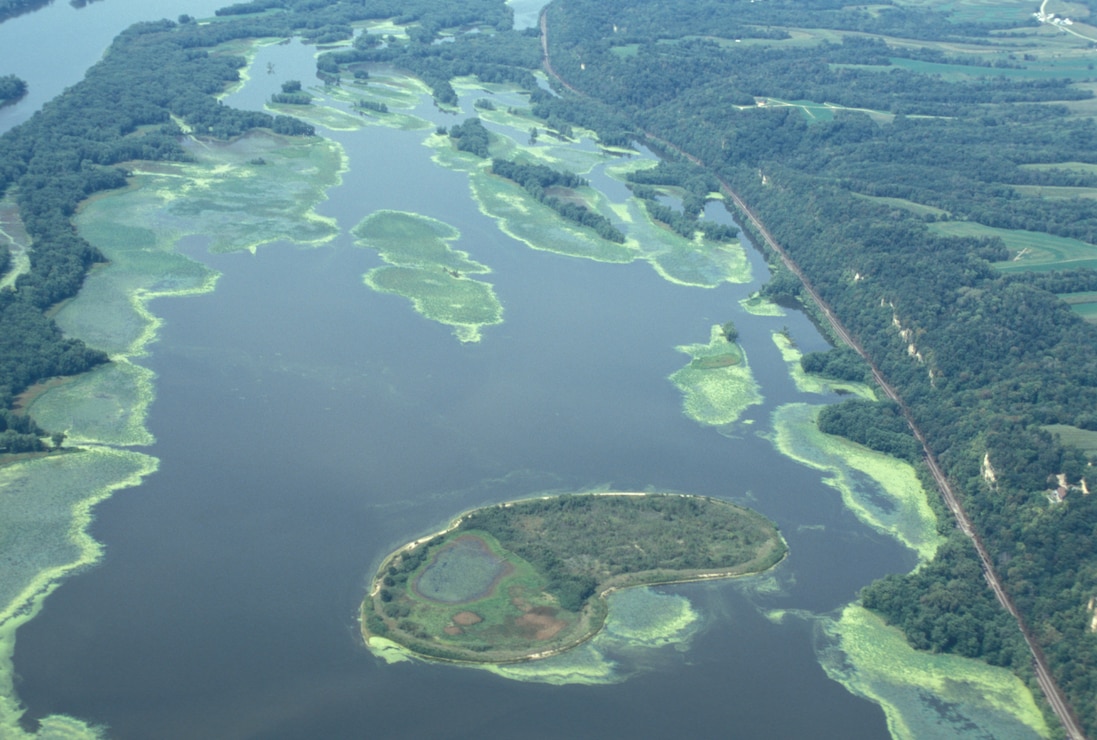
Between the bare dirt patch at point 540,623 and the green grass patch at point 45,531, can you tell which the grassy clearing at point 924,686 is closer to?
the bare dirt patch at point 540,623

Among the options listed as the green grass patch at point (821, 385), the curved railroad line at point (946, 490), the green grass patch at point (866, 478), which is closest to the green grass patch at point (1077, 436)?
the curved railroad line at point (946, 490)

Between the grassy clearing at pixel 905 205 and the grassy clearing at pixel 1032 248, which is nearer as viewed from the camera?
the grassy clearing at pixel 1032 248

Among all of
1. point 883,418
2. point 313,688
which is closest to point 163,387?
point 313,688

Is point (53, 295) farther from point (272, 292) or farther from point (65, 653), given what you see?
point (65, 653)

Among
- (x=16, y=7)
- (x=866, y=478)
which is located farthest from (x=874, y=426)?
(x=16, y=7)

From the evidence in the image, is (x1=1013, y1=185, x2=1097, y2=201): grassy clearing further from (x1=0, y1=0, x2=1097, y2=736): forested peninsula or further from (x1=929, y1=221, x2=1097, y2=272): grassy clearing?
(x1=929, y1=221, x2=1097, y2=272): grassy clearing

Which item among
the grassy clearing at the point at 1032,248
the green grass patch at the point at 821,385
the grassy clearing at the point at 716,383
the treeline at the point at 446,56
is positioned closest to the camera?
the grassy clearing at the point at 716,383

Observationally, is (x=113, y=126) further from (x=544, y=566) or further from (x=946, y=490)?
(x=946, y=490)
